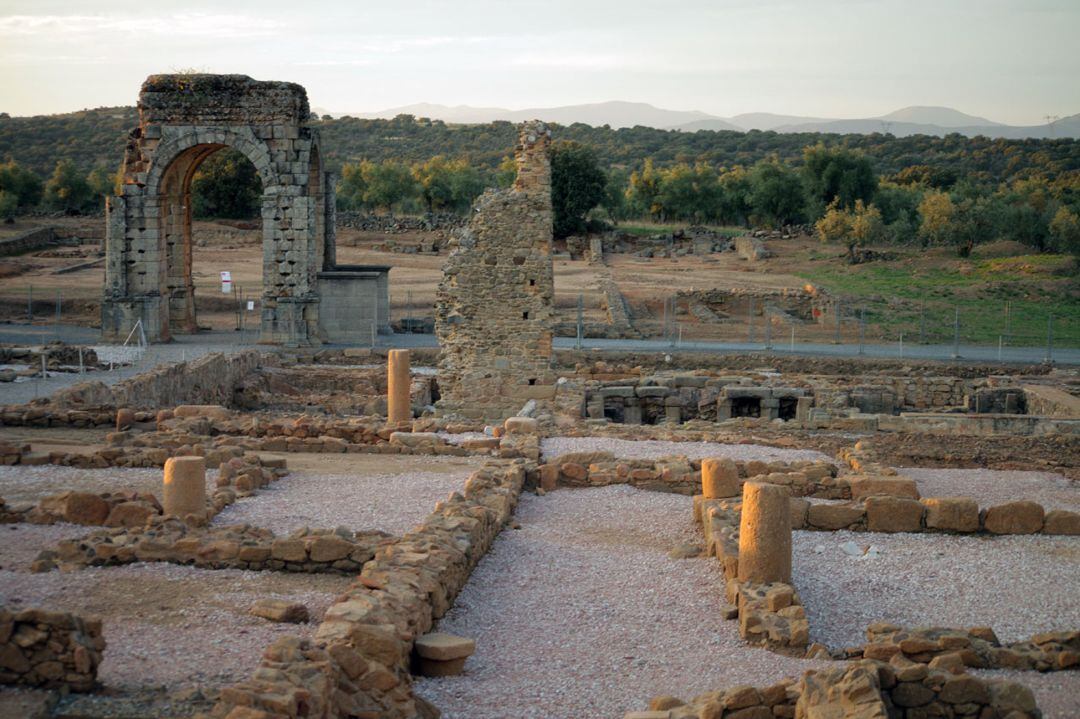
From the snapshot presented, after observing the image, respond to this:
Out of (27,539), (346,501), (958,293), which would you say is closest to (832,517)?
(346,501)

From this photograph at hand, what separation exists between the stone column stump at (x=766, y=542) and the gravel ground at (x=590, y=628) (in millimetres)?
415

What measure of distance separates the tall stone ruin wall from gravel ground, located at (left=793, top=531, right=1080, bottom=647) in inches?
347

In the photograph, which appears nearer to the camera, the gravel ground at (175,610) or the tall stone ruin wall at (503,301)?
the gravel ground at (175,610)

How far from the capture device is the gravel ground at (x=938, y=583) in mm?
10594


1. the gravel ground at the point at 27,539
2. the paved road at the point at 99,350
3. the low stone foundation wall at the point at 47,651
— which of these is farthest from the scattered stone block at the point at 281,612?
the paved road at the point at 99,350

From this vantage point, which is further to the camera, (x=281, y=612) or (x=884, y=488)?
(x=884, y=488)

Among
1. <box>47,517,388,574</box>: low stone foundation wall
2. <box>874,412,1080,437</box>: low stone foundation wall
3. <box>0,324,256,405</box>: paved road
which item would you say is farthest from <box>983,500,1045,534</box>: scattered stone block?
<box>0,324,256,405</box>: paved road

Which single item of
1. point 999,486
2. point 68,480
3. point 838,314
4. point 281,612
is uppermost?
point 838,314

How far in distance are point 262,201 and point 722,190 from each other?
47329 mm

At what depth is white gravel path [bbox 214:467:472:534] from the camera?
42.9ft

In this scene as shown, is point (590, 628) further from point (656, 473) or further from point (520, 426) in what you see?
point (520, 426)

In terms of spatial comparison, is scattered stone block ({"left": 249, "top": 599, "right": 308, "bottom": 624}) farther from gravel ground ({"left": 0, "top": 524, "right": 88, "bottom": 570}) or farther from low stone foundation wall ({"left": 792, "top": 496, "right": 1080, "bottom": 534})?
low stone foundation wall ({"left": 792, "top": 496, "right": 1080, "bottom": 534})

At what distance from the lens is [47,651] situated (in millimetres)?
7805

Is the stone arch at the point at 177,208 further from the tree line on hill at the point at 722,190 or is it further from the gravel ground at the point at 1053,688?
the tree line on hill at the point at 722,190
